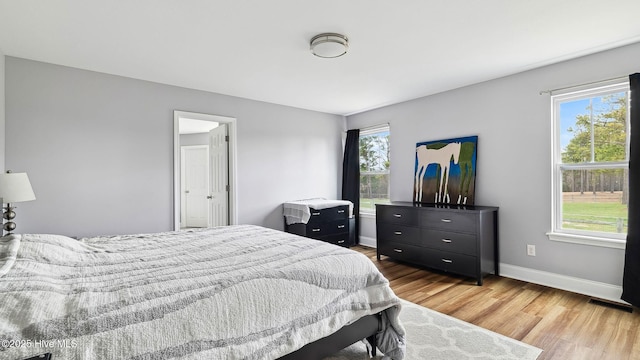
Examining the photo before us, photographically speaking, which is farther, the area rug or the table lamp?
the table lamp

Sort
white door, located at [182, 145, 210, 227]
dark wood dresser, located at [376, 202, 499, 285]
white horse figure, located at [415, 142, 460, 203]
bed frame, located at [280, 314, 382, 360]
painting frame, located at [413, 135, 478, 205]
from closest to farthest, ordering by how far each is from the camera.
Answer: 1. bed frame, located at [280, 314, 382, 360]
2. dark wood dresser, located at [376, 202, 499, 285]
3. painting frame, located at [413, 135, 478, 205]
4. white horse figure, located at [415, 142, 460, 203]
5. white door, located at [182, 145, 210, 227]

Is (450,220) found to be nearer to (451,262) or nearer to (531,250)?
(451,262)

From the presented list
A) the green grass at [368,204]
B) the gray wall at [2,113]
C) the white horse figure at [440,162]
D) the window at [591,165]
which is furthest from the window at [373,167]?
the gray wall at [2,113]

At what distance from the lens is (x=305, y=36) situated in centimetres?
254

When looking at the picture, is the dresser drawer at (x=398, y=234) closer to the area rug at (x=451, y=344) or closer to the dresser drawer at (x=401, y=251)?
the dresser drawer at (x=401, y=251)

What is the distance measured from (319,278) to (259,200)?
9.91 ft

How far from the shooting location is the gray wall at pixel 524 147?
2.92m

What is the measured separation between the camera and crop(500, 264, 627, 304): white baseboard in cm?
283

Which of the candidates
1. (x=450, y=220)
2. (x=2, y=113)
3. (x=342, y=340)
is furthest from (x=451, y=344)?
(x=2, y=113)

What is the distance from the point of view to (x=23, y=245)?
5.56 feet

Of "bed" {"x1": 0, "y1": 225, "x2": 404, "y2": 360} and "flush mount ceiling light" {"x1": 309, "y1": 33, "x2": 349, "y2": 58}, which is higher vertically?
"flush mount ceiling light" {"x1": 309, "y1": 33, "x2": 349, "y2": 58}

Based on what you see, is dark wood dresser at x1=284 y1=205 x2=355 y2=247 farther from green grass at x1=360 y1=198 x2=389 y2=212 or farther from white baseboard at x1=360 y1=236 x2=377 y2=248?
green grass at x1=360 y1=198 x2=389 y2=212

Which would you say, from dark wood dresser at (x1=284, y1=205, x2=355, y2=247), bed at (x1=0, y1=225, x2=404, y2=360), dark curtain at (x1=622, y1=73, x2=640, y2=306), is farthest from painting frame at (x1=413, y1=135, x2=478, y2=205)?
bed at (x1=0, y1=225, x2=404, y2=360)

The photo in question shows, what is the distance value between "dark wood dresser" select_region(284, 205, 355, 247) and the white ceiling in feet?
6.35
